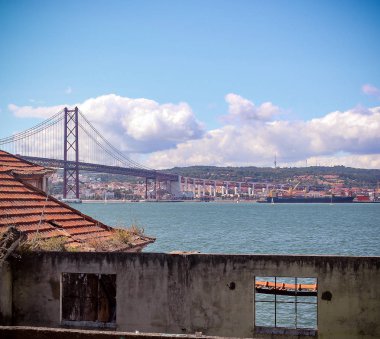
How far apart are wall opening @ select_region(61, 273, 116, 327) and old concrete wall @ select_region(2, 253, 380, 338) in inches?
24.7

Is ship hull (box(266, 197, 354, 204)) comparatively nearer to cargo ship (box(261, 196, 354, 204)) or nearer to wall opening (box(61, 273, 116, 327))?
cargo ship (box(261, 196, 354, 204))

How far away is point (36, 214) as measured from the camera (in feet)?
48.4

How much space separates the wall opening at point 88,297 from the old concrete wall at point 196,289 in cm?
63

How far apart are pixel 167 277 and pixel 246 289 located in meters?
1.58

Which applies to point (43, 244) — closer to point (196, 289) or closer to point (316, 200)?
point (196, 289)

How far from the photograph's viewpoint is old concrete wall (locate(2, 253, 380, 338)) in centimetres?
1078

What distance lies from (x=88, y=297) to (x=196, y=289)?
2918 mm

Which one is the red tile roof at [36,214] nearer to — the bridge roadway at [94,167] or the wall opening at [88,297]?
the wall opening at [88,297]

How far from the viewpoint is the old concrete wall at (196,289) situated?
424 inches

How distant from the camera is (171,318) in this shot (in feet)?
37.2

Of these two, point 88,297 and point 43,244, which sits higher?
point 43,244

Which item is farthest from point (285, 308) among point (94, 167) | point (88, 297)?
point (94, 167)

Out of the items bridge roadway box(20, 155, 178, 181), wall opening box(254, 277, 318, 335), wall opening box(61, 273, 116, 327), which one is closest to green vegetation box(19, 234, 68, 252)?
wall opening box(61, 273, 116, 327)

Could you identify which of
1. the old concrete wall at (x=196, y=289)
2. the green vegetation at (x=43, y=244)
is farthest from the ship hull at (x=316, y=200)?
the old concrete wall at (x=196, y=289)
